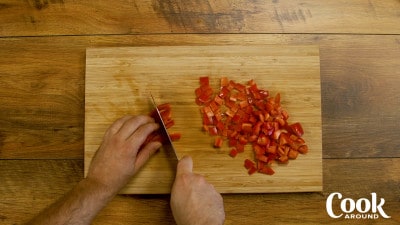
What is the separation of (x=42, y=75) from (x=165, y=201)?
2.25 ft

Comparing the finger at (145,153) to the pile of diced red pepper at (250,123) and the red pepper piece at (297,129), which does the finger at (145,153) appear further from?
the red pepper piece at (297,129)

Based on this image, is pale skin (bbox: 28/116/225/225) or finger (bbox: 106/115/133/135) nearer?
pale skin (bbox: 28/116/225/225)

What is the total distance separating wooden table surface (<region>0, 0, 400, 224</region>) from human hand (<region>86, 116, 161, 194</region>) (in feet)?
0.52

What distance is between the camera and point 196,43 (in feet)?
5.46

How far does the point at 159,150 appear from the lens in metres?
1.57

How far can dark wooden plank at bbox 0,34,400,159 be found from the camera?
5.39ft

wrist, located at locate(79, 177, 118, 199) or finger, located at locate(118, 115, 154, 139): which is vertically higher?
finger, located at locate(118, 115, 154, 139)

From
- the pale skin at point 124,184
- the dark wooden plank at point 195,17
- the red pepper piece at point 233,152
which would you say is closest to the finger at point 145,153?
the pale skin at point 124,184

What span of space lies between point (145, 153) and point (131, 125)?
0.37 feet

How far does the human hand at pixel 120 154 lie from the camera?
1.48 meters

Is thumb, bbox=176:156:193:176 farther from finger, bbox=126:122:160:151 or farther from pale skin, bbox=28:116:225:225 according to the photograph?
finger, bbox=126:122:160:151

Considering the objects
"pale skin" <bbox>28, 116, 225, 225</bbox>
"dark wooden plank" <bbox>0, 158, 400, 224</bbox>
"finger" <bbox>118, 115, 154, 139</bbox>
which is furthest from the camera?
"dark wooden plank" <bbox>0, 158, 400, 224</bbox>

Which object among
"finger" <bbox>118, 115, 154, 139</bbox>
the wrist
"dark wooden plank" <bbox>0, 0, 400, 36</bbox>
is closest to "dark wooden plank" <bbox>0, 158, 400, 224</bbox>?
the wrist

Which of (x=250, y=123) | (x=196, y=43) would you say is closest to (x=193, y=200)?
(x=250, y=123)
